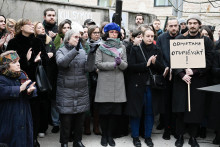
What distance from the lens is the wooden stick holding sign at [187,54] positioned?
14.8 feet

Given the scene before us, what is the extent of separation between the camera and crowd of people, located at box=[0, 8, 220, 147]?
165 inches

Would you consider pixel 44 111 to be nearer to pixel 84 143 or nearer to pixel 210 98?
pixel 84 143

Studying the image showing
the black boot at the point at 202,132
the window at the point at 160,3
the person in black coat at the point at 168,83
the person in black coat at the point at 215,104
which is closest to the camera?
the person in black coat at the point at 215,104

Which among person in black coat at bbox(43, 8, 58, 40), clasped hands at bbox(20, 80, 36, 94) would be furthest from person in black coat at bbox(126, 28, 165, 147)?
person in black coat at bbox(43, 8, 58, 40)

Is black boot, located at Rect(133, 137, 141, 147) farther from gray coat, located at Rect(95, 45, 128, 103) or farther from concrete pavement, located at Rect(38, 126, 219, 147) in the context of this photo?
gray coat, located at Rect(95, 45, 128, 103)

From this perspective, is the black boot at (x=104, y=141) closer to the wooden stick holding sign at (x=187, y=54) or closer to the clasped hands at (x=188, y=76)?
the wooden stick holding sign at (x=187, y=54)

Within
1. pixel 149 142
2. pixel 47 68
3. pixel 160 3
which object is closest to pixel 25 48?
pixel 47 68

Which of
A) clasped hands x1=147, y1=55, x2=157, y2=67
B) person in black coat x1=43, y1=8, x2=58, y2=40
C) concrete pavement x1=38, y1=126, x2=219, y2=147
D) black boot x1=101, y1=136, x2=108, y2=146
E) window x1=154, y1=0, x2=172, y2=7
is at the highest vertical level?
window x1=154, y1=0, x2=172, y2=7

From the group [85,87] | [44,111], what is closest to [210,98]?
[85,87]

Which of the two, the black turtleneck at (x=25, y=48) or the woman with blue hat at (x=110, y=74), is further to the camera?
the woman with blue hat at (x=110, y=74)

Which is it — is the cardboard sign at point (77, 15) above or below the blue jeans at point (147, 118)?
above

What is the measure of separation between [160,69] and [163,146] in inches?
55.5

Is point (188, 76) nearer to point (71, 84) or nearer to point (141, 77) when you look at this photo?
point (141, 77)

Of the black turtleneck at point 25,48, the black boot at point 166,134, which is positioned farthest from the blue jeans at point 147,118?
the black turtleneck at point 25,48
